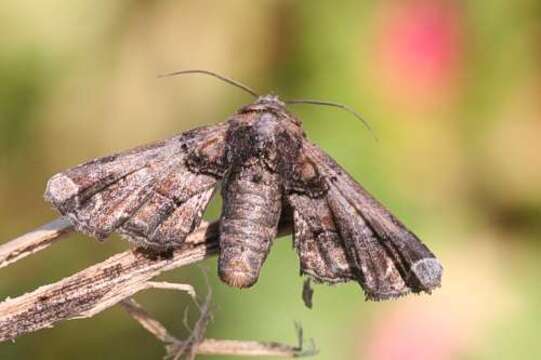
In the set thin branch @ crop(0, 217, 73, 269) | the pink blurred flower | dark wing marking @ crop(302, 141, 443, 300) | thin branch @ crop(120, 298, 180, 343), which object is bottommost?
thin branch @ crop(120, 298, 180, 343)

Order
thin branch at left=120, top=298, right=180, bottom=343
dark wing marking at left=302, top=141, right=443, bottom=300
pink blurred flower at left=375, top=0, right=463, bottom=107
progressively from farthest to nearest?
pink blurred flower at left=375, top=0, right=463, bottom=107 < dark wing marking at left=302, top=141, right=443, bottom=300 < thin branch at left=120, top=298, right=180, bottom=343

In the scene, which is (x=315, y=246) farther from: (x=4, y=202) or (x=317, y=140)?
(x=4, y=202)

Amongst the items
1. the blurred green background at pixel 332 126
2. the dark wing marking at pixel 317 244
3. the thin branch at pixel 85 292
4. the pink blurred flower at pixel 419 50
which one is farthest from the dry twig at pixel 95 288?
the pink blurred flower at pixel 419 50

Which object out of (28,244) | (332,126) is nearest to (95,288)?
(28,244)

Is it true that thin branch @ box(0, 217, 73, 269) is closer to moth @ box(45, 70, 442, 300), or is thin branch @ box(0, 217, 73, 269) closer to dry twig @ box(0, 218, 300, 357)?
dry twig @ box(0, 218, 300, 357)

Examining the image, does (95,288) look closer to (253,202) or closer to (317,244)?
(253,202)

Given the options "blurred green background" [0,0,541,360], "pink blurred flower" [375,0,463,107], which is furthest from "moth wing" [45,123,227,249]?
"pink blurred flower" [375,0,463,107]

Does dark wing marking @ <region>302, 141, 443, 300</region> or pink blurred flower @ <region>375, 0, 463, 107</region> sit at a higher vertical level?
pink blurred flower @ <region>375, 0, 463, 107</region>
